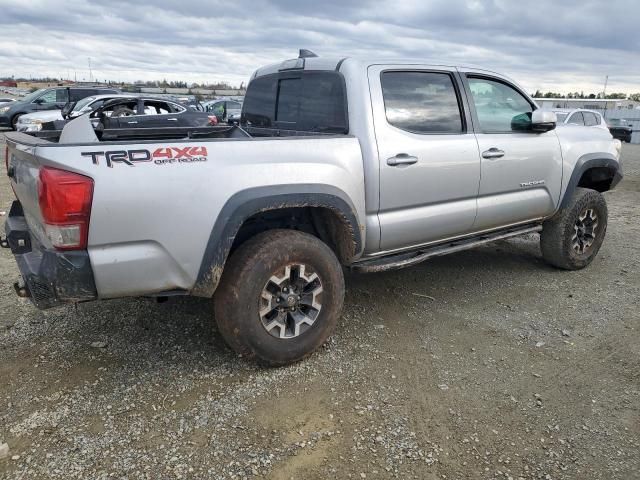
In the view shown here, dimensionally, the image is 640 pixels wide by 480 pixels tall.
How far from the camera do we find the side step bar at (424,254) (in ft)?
12.1

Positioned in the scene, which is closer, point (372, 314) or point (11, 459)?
point (11, 459)

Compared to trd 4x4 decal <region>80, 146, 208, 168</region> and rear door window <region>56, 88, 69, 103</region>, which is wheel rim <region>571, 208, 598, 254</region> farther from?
rear door window <region>56, 88, 69, 103</region>

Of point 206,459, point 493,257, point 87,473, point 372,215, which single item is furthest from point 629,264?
→ point 87,473

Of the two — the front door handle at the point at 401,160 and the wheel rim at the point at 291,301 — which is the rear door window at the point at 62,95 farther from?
the wheel rim at the point at 291,301

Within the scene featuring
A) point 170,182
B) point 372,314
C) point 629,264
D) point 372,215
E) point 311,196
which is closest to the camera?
point 170,182

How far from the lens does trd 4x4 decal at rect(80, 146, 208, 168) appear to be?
2535 millimetres

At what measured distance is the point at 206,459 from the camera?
2.51 meters

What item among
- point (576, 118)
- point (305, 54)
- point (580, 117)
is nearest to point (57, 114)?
point (305, 54)

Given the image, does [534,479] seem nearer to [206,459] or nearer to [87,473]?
[206,459]

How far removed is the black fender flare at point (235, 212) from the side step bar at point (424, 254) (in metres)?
0.75

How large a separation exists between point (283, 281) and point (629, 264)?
4190mm

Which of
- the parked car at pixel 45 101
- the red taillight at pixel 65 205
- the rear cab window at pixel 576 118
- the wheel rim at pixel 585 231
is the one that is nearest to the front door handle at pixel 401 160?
the red taillight at pixel 65 205

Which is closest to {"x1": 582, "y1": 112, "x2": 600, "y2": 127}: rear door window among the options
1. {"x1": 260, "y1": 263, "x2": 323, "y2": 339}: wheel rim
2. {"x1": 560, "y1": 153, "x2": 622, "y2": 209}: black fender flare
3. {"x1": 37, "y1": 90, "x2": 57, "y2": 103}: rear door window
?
{"x1": 560, "y1": 153, "x2": 622, "y2": 209}: black fender flare

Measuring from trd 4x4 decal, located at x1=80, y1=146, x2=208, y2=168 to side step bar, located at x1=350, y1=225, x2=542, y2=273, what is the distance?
56.3 inches
